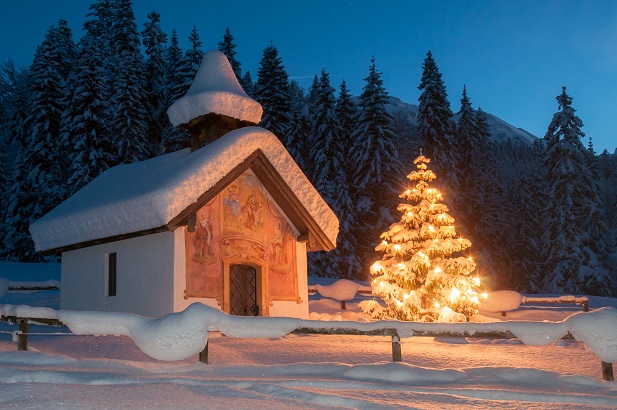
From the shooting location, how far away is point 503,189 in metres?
54.3

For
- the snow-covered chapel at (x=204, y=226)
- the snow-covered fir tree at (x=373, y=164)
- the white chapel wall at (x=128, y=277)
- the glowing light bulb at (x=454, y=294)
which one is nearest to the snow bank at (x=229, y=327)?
the white chapel wall at (x=128, y=277)

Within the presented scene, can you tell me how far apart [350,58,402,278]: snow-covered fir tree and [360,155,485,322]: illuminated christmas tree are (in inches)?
972

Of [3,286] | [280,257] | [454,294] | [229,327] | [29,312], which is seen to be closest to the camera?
[229,327]

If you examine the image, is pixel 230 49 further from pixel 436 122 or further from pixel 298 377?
pixel 298 377

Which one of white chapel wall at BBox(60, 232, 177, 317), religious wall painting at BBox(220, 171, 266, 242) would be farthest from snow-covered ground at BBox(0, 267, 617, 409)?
religious wall painting at BBox(220, 171, 266, 242)

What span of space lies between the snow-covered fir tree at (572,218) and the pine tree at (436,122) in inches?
271

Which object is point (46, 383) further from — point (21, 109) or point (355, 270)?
point (21, 109)

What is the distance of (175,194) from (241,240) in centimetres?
310

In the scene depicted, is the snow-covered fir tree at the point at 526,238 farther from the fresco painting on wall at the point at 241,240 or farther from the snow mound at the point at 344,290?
the fresco painting on wall at the point at 241,240

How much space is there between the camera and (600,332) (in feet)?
31.7

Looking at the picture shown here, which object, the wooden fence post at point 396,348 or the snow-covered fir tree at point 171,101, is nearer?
the wooden fence post at point 396,348

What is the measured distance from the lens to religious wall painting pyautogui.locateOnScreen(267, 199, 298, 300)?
18922 millimetres

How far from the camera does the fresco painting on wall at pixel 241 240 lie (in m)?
16.9

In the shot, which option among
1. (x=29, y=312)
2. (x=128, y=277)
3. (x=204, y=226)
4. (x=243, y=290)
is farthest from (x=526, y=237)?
(x=29, y=312)
